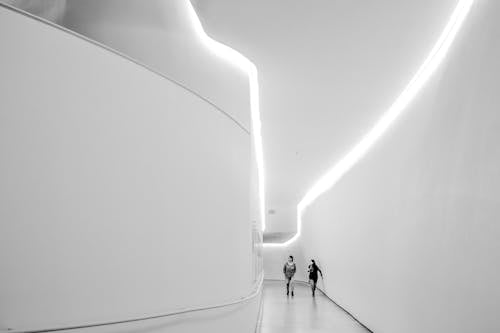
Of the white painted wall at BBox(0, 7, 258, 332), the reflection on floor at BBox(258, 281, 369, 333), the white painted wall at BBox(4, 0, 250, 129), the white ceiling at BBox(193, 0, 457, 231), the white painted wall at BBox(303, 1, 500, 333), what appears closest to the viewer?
the white painted wall at BBox(0, 7, 258, 332)

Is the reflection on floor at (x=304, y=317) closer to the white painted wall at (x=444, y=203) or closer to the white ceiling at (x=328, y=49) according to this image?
the white painted wall at (x=444, y=203)

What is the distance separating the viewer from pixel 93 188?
8.30 ft

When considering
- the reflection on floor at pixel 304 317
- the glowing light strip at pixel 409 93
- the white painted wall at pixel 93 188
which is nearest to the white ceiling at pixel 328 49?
the glowing light strip at pixel 409 93

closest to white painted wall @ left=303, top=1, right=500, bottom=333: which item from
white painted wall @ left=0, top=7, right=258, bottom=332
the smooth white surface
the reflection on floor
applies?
the reflection on floor

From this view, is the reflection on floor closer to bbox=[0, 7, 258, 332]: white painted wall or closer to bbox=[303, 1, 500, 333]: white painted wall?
bbox=[303, 1, 500, 333]: white painted wall

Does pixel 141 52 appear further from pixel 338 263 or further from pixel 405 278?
pixel 338 263

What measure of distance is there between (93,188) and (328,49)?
350 cm

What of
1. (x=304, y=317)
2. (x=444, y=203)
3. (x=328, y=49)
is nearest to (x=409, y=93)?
(x=328, y=49)

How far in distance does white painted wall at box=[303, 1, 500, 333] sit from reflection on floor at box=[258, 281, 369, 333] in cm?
88

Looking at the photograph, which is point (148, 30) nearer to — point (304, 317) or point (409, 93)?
point (409, 93)

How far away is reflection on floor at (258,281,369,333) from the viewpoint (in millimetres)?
8047

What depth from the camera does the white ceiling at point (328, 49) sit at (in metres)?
4.01

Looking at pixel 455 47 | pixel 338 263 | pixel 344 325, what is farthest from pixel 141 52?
pixel 338 263

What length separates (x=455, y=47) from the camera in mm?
4207
